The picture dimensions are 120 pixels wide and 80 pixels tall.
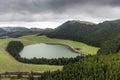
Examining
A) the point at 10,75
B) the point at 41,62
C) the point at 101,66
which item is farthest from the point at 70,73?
the point at 41,62

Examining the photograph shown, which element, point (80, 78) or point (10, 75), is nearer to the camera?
point (80, 78)

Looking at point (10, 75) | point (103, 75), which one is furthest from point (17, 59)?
point (103, 75)

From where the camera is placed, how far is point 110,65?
378 feet

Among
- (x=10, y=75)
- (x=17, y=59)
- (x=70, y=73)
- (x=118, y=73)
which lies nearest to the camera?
(x=118, y=73)

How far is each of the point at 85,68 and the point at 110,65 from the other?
33.9ft

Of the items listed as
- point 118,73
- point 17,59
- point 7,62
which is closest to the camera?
point 118,73

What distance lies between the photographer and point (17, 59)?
17375 centimetres

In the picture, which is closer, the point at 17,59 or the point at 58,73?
the point at 58,73

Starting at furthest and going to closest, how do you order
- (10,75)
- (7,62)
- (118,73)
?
(7,62)
(10,75)
(118,73)

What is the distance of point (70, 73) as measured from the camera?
113 m

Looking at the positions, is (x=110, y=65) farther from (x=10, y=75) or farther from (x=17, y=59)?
(x=17, y=59)

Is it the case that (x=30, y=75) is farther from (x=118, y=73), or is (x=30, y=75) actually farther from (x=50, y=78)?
(x=118, y=73)

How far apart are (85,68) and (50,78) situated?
643 inches

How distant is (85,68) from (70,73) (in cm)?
706
